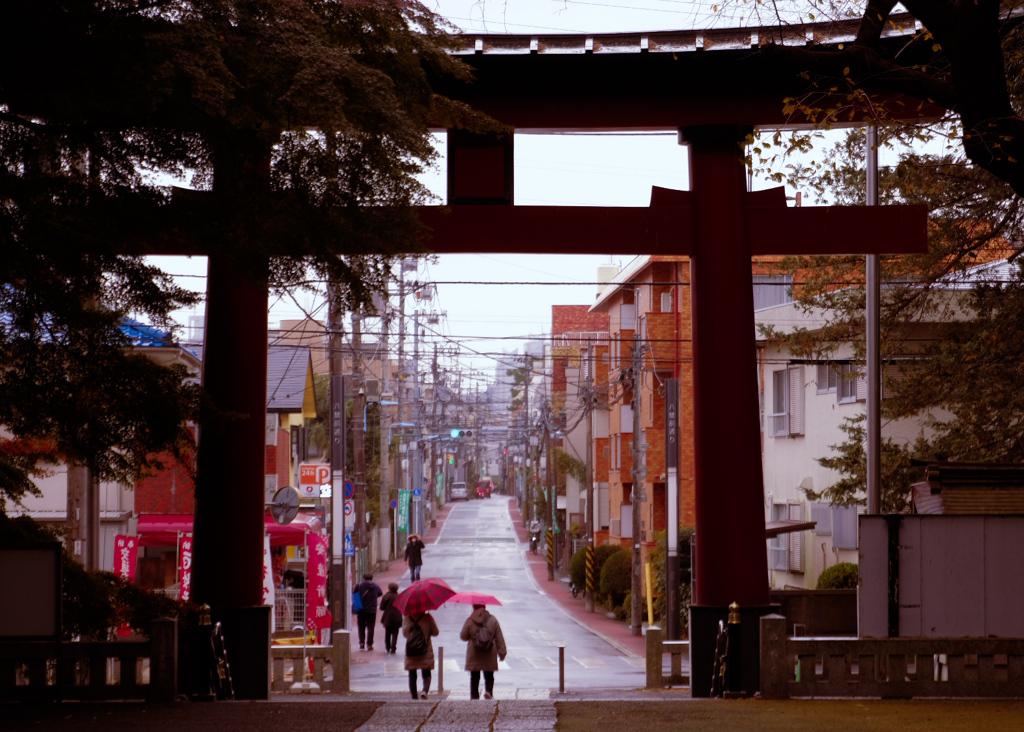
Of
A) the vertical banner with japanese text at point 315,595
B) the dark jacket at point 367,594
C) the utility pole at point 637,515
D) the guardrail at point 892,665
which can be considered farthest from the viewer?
the utility pole at point 637,515

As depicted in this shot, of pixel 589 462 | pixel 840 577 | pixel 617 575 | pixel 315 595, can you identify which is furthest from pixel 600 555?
pixel 315 595

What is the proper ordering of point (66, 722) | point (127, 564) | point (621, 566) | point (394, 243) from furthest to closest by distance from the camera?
point (621, 566) → point (127, 564) → point (66, 722) → point (394, 243)

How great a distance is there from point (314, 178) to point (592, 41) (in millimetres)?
5481

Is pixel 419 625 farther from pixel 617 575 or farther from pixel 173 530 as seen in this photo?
pixel 617 575

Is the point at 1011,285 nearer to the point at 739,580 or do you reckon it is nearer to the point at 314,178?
the point at 739,580

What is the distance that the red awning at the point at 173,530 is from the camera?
29.5 m

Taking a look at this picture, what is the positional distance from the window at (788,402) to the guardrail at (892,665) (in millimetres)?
19977

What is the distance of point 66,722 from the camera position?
9.62 metres

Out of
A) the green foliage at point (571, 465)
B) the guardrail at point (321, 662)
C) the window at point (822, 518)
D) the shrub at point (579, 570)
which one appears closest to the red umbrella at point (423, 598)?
the guardrail at point (321, 662)

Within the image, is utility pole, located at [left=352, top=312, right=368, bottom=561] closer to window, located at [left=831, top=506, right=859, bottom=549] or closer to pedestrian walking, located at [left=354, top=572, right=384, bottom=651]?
pedestrian walking, located at [left=354, top=572, right=384, bottom=651]

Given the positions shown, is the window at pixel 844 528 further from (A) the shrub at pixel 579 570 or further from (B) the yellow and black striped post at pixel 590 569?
(A) the shrub at pixel 579 570

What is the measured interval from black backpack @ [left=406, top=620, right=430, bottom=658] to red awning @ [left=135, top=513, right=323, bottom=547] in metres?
12.6

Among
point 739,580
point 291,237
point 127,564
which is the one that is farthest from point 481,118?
point 127,564

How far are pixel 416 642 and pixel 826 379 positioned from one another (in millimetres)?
17119
